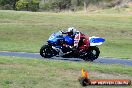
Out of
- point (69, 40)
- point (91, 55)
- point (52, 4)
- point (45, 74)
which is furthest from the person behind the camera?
point (52, 4)

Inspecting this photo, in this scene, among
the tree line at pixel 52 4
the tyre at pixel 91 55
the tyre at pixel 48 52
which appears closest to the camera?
the tyre at pixel 48 52

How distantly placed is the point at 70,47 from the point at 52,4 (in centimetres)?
7335

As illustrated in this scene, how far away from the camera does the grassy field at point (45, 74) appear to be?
11.3 meters

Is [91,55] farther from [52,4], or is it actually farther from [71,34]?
[52,4]

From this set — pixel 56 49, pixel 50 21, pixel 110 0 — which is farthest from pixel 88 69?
pixel 110 0

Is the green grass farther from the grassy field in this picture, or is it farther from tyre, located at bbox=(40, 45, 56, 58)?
the grassy field

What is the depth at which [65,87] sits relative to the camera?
11055mm

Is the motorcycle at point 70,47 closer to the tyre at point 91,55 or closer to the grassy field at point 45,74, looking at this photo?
the tyre at point 91,55

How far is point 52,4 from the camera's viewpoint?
9212cm

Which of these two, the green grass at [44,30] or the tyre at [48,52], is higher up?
the tyre at [48,52]

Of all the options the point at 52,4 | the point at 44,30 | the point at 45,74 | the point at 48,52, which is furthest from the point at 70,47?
the point at 52,4

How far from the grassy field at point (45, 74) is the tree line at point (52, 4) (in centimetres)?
6772

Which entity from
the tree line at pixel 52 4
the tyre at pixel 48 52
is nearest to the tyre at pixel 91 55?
Answer: the tyre at pixel 48 52

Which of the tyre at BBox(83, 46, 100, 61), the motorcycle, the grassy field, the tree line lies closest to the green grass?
the tyre at BBox(83, 46, 100, 61)
